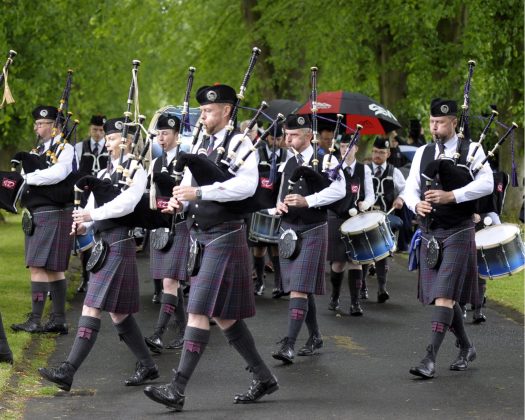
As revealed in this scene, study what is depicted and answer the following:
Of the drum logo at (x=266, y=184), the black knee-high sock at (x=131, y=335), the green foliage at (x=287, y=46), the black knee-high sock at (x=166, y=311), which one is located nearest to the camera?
the black knee-high sock at (x=131, y=335)

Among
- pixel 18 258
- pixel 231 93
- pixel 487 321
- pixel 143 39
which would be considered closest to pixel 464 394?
pixel 231 93

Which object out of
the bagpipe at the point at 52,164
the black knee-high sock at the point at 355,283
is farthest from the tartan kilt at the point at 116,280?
the black knee-high sock at the point at 355,283

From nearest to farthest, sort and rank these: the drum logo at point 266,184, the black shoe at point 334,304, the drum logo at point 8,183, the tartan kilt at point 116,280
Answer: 1. the tartan kilt at point 116,280
2. the drum logo at point 266,184
3. the drum logo at point 8,183
4. the black shoe at point 334,304

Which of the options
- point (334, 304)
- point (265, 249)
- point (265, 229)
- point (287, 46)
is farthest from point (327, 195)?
point (287, 46)

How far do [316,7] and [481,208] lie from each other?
13.2 metres

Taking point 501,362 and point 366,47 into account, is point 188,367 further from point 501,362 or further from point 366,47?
point 366,47

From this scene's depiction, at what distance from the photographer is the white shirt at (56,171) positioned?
33.7ft

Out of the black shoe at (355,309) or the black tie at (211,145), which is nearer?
the black tie at (211,145)

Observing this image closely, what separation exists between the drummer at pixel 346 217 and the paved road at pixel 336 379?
36cm

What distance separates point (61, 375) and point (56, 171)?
9.21 ft

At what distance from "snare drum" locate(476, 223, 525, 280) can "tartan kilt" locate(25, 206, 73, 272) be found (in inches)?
135

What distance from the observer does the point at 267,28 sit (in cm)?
2320

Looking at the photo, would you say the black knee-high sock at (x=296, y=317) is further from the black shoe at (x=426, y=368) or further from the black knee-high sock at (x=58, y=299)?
the black knee-high sock at (x=58, y=299)

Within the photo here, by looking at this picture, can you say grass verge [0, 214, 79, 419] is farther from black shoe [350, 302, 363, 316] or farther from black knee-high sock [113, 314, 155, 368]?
black shoe [350, 302, 363, 316]
